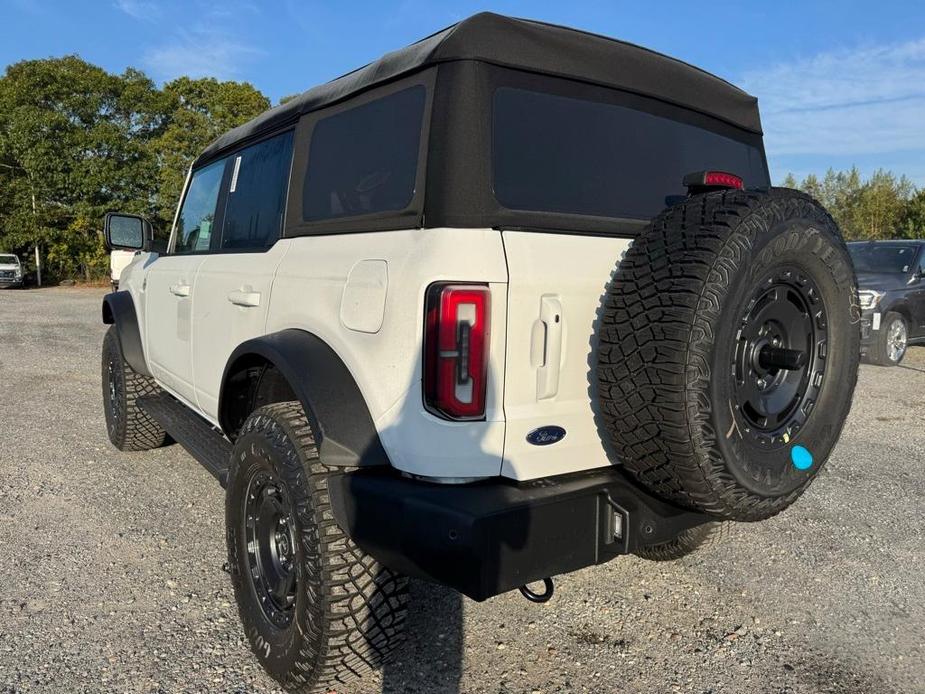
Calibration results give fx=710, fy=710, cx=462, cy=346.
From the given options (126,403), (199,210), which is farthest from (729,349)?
(126,403)

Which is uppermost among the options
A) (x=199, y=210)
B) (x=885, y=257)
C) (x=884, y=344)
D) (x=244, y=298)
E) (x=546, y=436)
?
(x=199, y=210)

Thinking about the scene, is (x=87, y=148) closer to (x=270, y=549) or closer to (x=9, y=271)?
(x=9, y=271)

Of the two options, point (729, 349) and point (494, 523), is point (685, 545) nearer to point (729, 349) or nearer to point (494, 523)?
point (729, 349)

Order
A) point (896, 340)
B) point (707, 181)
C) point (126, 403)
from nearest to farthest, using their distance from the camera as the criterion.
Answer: point (707, 181) < point (126, 403) < point (896, 340)

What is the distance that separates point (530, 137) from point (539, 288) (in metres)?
0.52

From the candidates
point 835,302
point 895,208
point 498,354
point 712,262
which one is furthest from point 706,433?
point 895,208

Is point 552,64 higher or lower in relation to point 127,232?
higher

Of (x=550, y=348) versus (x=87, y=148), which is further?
(x=87, y=148)

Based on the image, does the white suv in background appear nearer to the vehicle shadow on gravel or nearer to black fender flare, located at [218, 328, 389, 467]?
the vehicle shadow on gravel

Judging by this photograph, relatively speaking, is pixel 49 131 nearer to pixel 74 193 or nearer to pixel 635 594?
pixel 74 193

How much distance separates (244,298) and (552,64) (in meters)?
1.49

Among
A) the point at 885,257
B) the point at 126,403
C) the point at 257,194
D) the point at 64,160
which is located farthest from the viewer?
the point at 64,160

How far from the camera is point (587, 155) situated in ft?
7.78

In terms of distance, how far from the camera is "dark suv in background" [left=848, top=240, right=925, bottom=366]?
9.84m
